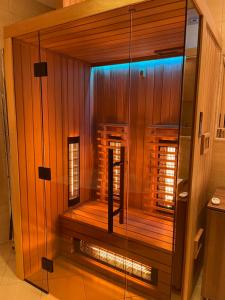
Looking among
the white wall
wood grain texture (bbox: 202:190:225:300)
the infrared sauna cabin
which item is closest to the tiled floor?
the infrared sauna cabin

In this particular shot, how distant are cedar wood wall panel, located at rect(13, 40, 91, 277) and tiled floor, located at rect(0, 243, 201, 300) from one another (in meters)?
0.18

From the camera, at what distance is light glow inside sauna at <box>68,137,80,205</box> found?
259 centimetres

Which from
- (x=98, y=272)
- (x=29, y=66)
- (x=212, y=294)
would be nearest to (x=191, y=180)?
(x=212, y=294)

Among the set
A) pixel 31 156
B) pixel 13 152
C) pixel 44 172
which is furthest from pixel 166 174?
pixel 13 152

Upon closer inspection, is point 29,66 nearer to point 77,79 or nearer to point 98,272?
point 77,79

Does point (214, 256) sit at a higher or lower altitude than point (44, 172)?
lower

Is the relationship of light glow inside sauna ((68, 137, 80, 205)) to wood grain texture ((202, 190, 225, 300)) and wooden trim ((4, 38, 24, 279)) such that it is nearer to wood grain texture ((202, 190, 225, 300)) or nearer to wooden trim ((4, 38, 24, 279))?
wooden trim ((4, 38, 24, 279))

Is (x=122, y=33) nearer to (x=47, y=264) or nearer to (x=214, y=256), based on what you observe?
(x=214, y=256)

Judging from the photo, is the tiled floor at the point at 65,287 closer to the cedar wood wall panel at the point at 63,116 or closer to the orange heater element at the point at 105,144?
the cedar wood wall panel at the point at 63,116

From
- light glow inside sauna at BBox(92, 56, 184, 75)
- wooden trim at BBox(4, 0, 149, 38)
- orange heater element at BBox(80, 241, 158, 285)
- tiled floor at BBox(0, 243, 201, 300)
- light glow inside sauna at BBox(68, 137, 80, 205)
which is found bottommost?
tiled floor at BBox(0, 243, 201, 300)

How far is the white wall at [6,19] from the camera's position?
237 centimetres

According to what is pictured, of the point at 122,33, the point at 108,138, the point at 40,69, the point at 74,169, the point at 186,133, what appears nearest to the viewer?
the point at 186,133

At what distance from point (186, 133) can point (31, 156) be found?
1.42m

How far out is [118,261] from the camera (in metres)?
2.20
